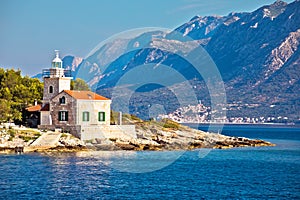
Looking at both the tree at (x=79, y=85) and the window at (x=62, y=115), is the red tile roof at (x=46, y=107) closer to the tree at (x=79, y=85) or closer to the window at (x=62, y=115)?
the window at (x=62, y=115)

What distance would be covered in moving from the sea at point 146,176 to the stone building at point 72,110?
13.4ft

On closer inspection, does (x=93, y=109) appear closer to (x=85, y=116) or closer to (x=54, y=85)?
(x=85, y=116)

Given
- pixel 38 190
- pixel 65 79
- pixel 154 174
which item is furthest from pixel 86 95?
pixel 38 190

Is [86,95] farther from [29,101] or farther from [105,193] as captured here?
[105,193]

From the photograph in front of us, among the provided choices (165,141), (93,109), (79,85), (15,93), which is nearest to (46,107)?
(93,109)

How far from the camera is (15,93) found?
83.6 m

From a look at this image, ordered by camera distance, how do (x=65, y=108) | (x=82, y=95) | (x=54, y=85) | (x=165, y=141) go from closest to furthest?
(x=65, y=108), (x=82, y=95), (x=54, y=85), (x=165, y=141)

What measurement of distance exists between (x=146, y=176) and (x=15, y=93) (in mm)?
35516

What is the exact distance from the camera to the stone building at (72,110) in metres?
73.3

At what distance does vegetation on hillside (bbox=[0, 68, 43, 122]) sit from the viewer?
255 feet

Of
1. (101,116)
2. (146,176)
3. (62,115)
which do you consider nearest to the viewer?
(146,176)

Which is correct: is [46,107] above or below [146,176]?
above

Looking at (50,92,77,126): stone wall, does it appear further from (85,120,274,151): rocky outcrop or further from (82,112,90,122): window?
(85,120,274,151): rocky outcrop

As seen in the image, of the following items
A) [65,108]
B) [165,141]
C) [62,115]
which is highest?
[65,108]
